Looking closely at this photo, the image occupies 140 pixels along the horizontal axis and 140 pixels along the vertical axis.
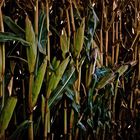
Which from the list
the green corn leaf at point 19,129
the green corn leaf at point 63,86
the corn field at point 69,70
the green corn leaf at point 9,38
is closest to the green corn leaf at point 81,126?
the corn field at point 69,70

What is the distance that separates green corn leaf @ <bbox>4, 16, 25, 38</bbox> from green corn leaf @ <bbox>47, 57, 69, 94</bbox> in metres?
0.16

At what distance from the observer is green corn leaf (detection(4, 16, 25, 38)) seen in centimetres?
100

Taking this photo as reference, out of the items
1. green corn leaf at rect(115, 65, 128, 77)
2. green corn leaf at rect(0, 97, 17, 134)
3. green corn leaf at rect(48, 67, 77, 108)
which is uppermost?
green corn leaf at rect(115, 65, 128, 77)

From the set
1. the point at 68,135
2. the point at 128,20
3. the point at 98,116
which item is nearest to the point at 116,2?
the point at 128,20

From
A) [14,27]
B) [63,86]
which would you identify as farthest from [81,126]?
[14,27]

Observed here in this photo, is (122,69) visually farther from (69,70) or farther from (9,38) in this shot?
(9,38)

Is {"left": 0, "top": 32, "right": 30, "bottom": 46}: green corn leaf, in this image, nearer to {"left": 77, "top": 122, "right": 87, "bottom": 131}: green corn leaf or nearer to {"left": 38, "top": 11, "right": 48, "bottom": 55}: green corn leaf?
{"left": 38, "top": 11, "right": 48, "bottom": 55}: green corn leaf

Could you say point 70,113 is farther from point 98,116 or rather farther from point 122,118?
point 122,118

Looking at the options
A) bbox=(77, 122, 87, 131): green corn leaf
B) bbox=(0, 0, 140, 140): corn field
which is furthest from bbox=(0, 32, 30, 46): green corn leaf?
bbox=(77, 122, 87, 131): green corn leaf

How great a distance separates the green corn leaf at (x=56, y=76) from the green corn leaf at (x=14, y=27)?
0.16 metres

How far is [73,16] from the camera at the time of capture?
3.89 feet

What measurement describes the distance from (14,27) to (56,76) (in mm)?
212

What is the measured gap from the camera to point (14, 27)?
100 cm

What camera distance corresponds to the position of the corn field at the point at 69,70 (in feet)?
3.26
